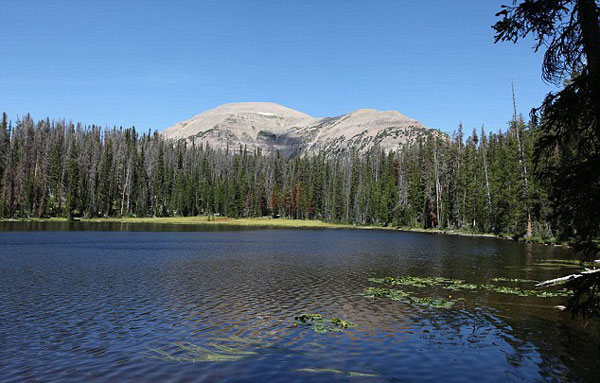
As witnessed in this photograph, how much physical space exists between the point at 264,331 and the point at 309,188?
17144 centimetres

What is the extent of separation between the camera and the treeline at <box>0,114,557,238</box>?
93.1 metres

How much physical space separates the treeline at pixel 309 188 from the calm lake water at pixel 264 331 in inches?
2346

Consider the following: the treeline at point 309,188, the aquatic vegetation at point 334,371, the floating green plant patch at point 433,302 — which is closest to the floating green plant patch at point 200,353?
the aquatic vegetation at point 334,371

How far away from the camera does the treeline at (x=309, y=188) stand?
93.1 metres

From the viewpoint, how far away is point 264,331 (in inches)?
808

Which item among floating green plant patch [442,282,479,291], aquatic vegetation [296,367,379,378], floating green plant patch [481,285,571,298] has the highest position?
floating green plant patch [481,285,571,298]

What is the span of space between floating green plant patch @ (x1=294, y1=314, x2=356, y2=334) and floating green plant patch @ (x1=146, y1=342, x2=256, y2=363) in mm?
5020

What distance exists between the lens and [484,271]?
41562mm

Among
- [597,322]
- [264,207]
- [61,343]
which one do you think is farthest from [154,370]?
[264,207]

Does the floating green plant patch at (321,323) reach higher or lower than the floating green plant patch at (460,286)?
lower

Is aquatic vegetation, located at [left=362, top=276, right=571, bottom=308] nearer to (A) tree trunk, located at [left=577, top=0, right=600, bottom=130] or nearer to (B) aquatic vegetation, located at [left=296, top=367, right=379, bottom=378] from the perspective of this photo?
(B) aquatic vegetation, located at [left=296, top=367, right=379, bottom=378]

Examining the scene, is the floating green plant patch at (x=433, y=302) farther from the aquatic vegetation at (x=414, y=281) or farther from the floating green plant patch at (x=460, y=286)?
the aquatic vegetation at (x=414, y=281)

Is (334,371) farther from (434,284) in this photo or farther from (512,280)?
(512,280)

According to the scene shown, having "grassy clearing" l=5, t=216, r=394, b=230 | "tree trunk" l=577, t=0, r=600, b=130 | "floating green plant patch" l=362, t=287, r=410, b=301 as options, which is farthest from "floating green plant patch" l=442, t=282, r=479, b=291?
"grassy clearing" l=5, t=216, r=394, b=230
